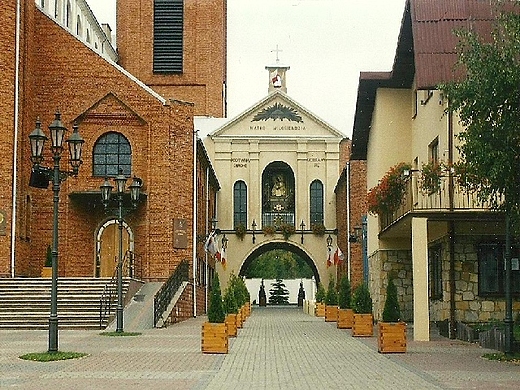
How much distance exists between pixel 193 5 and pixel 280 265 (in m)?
38.1

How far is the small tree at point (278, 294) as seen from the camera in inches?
2753

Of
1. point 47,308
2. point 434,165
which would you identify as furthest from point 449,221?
point 47,308

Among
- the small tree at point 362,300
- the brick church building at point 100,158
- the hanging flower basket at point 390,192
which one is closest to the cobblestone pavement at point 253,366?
the small tree at point 362,300

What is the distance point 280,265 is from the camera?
88.0 m

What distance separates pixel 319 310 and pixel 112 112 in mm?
12115

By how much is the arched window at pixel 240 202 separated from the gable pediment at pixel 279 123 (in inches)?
109

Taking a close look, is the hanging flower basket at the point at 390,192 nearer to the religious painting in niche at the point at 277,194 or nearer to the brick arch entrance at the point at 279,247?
the brick arch entrance at the point at 279,247

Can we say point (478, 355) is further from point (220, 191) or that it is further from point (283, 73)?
point (283, 73)

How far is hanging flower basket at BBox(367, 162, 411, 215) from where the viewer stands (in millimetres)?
24156

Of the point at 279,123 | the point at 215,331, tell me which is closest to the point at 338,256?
the point at 279,123

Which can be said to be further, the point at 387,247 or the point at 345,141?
the point at 345,141

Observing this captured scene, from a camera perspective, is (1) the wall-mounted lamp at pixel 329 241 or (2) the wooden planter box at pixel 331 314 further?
(1) the wall-mounted lamp at pixel 329 241

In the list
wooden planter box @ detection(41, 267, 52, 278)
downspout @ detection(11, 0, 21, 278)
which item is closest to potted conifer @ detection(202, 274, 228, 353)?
downspout @ detection(11, 0, 21, 278)

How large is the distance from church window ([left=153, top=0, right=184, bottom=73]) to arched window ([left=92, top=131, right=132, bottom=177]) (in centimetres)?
1657
